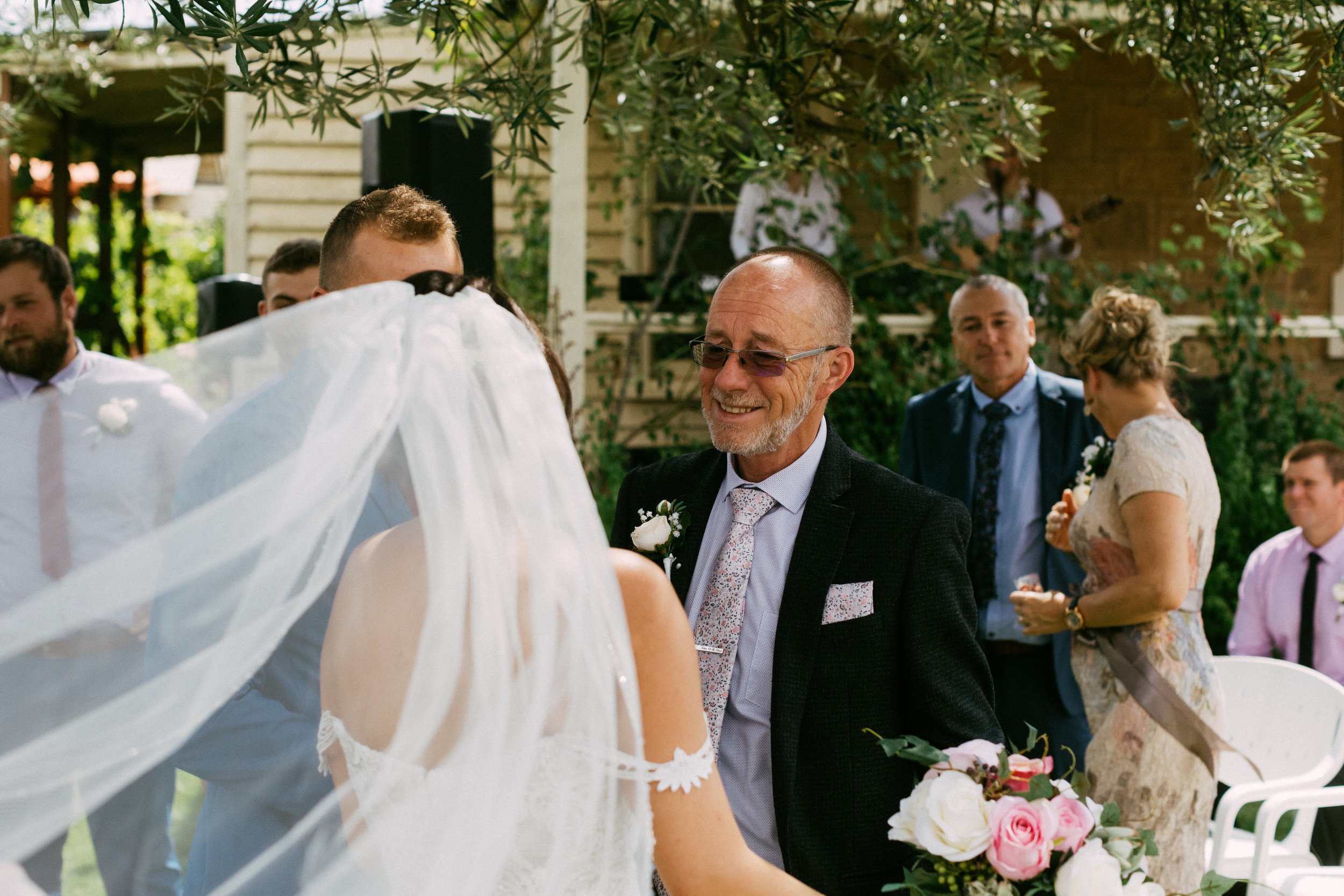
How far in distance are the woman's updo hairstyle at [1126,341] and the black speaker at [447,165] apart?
81.7 inches

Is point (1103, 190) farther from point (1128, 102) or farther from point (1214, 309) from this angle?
point (1214, 309)

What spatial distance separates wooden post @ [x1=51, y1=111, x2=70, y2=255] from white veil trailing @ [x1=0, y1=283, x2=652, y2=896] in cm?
1097

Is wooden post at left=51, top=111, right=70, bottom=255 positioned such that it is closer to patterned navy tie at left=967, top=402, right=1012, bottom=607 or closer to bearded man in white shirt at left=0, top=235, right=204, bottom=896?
bearded man in white shirt at left=0, top=235, right=204, bottom=896

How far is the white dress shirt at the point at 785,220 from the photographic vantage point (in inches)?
290

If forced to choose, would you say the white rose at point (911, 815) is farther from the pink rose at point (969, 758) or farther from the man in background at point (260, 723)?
the man in background at point (260, 723)

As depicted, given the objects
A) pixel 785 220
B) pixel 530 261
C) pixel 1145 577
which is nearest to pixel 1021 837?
pixel 1145 577

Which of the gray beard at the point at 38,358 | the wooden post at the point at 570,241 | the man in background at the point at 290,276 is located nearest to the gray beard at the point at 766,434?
the man in background at the point at 290,276

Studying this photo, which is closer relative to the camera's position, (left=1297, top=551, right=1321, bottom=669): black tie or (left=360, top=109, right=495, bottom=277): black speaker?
(left=360, top=109, right=495, bottom=277): black speaker

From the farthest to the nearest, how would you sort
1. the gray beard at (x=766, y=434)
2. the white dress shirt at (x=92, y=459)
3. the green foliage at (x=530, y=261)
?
the green foliage at (x=530, y=261)
the gray beard at (x=766, y=434)
the white dress shirt at (x=92, y=459)

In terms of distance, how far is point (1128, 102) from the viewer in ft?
30.0

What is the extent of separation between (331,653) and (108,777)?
32 cm

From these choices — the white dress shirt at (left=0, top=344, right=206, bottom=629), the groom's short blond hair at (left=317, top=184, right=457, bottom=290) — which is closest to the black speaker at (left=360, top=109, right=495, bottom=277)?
the white dress shirt at (left=0, top=344, right=206, bottom=629)

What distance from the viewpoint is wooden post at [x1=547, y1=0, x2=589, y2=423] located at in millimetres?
6973

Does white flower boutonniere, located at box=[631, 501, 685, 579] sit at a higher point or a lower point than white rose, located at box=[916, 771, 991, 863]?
higher
